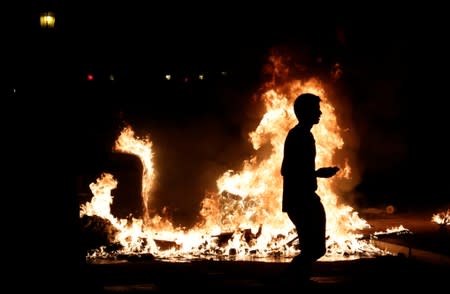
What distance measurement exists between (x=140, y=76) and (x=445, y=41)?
1868cm

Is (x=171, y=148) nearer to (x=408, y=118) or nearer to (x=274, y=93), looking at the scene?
(x=408, y=118)

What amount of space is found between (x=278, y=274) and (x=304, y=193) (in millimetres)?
2315

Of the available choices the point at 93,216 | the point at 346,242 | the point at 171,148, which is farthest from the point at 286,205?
the point at 171,148

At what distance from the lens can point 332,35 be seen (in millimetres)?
16172

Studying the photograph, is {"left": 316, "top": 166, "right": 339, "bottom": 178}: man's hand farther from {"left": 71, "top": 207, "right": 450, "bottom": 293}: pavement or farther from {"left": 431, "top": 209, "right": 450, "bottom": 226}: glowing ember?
{"left": 431, "top": 209, "right": 450, "bottom": 226}: glowing ember

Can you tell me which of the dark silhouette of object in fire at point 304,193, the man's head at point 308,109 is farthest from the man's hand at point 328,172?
the man's head at point 308,109

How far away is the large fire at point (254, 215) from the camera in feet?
37.0

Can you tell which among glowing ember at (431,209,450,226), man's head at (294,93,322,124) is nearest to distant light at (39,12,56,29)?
man's head at (294,93,322,124)

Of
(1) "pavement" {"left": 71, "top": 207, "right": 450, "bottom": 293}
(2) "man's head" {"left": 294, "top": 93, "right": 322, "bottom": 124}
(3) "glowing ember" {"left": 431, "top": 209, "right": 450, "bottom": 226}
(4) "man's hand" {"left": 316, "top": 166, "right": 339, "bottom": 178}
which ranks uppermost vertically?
(2) "man's head" {"left": 294, "top": 93, "right": 322, "bottom": 124}

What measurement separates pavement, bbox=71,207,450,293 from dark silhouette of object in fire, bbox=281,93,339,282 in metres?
0.24

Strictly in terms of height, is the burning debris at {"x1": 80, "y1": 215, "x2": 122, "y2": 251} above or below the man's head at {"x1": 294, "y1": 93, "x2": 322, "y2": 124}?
below

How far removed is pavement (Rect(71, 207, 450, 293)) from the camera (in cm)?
753

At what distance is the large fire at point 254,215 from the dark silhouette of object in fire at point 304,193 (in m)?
4.14

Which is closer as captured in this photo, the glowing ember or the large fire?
the large fire
